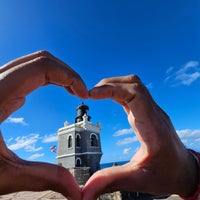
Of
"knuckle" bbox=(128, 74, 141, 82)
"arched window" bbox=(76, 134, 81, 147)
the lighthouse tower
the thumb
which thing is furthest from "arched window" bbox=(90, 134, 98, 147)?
the thumb

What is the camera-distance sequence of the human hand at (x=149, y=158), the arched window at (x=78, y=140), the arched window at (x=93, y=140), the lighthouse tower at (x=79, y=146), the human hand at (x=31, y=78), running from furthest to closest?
the arched window at (x=93, y=140) < the arched window at (x=78, y=140) < the lighthouse tower at (x=79, y=146) < the human hand at (x=149, y=158) < the human hand at (x=31, y=78)

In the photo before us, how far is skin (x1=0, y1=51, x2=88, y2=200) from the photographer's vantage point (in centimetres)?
76

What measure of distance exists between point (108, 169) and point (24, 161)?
1.30ft

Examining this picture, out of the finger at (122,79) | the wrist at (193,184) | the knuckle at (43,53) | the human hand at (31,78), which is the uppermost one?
the knuckle at (43,53)

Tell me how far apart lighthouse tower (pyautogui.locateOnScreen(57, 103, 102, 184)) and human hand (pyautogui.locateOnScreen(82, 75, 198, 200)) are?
84.1 ft

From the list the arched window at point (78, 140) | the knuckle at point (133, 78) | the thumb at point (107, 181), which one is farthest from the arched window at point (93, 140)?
the thumb at point (107, 181)

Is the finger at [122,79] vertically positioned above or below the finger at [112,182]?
above

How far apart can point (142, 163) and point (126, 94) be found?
35 cm

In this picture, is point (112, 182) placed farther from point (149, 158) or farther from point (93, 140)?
point (93, 140)

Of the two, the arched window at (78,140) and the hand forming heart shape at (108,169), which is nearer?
the hand forming heart shape at (108,169)

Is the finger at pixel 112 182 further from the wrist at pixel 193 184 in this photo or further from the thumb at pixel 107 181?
the wrist at pixel 193 184

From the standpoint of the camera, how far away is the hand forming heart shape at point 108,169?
786mm

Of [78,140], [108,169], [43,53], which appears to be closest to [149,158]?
[108,169]

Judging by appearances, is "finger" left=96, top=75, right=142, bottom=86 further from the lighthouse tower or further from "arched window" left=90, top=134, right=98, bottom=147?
"arched window" left=90, top=134, right=98, bottom=147
